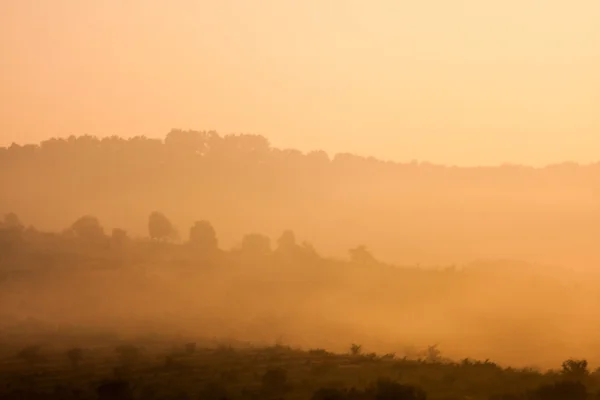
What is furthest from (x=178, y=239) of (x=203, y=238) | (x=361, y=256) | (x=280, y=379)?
(x=280, y=379)

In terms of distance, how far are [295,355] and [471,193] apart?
11155 centimetres

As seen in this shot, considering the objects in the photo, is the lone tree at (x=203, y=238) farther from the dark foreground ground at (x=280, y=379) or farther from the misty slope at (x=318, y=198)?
the dark foreground ground at (x=280, y=379)

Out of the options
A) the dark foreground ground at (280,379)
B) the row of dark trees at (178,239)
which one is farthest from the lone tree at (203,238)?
the dark foreground ground at (280,379)

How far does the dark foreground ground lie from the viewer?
2564 cm

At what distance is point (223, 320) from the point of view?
267ft

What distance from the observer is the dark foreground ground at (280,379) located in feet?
84.1

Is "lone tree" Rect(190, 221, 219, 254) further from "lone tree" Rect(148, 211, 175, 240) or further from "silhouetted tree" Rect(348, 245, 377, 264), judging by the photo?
"silhouetted tree" Rect(348, 245, 377, 264)

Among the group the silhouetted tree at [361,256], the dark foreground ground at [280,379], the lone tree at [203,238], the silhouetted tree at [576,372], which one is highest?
the lone tree at [203,238]

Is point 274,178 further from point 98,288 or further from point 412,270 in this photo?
point 98,288

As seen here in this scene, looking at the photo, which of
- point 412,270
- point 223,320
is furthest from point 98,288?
point 412,270

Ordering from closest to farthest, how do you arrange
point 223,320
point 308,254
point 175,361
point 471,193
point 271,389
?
point 271,389, point 175,361, point 223,320, point 308,254, point 471,193

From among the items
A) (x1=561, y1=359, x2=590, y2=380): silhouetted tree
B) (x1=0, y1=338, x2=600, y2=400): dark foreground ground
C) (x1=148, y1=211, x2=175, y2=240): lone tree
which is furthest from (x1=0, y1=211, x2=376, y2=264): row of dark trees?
(x1=561, y1=359, x2=590, y2=380): silhouetted tree

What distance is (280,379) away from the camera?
29.1 m

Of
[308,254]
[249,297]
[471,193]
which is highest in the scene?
[471,193]
